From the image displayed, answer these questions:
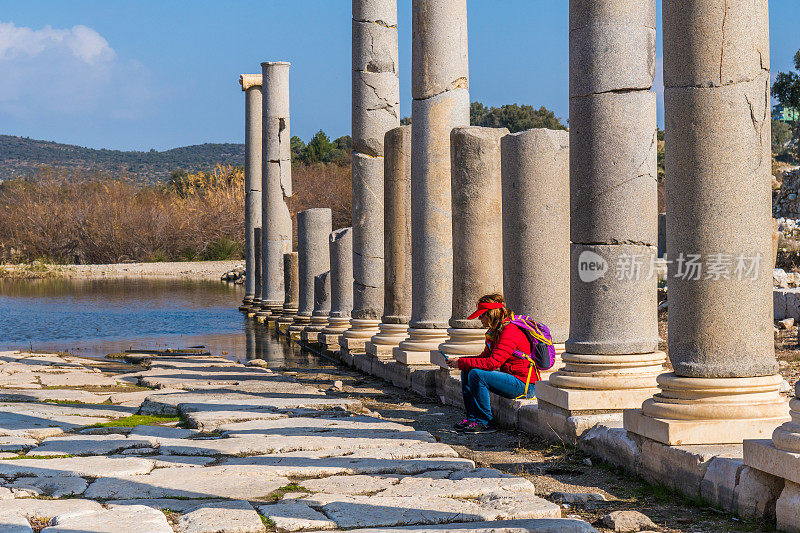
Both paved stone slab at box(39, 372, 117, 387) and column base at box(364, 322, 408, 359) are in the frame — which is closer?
paved stone slab at box(39, 372, 117, 387)

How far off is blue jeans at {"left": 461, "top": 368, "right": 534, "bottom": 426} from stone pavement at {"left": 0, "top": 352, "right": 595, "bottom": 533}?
27.3 inches

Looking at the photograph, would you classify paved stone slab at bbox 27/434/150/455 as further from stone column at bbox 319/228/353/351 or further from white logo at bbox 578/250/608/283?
stone column at bbox 319/228/353/351

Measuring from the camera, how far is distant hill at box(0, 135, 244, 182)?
11766cm

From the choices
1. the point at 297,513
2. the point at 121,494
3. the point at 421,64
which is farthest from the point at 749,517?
the point at 421,64

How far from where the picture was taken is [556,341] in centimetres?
830

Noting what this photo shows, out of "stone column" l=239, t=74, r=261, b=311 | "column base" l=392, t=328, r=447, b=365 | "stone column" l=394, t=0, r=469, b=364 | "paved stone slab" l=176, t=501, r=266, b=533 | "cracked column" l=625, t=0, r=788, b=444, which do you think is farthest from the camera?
"stone column" l=239, t=74, r=261, b=311

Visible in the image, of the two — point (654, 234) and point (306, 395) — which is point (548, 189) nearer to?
point (654, 234)

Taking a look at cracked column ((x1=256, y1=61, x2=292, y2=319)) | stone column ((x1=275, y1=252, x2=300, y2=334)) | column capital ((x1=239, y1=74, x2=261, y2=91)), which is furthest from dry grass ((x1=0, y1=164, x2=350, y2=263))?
stone column ((x1=275, y1=252, x2=300, y2=334))

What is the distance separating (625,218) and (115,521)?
402 cm

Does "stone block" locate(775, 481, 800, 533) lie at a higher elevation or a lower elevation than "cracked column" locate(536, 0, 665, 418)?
lower

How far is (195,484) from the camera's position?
5391 millimetres

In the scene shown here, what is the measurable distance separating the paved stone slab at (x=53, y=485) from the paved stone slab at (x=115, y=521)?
552 mm

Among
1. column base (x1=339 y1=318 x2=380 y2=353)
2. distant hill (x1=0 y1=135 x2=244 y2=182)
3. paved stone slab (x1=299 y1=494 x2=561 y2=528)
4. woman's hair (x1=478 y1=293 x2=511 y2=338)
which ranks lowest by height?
paved stone slab (x1=299 y1=494 x2=561 y2=528)

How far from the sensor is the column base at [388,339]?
474 inches
